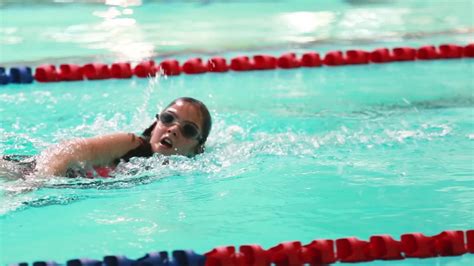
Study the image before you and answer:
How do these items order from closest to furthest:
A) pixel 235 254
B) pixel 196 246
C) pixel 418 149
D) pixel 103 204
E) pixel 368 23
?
pixel 235 254, pixel 196 246, pixel 103 204, pixel 418 149, pixel 368 23

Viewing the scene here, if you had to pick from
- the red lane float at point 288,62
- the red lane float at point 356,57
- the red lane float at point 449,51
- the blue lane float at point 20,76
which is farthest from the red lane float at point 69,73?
the red lane float at point 449,51

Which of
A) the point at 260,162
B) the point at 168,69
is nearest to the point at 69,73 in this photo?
the point at 168,69

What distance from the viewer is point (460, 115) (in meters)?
5.53

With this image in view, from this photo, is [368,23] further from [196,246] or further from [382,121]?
[196,246]

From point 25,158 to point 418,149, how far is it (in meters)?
2.00

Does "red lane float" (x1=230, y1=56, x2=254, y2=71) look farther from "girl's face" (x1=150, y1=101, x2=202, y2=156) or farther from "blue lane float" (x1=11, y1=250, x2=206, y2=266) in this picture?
"blue lane float" (x1=11, y1=250, x2=206, y2=266)

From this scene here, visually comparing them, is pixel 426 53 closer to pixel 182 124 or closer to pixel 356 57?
pixel 356 57

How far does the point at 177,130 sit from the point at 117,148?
0.92ft

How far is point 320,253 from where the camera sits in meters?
3.37

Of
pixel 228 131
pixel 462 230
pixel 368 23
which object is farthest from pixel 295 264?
pixel 368 23

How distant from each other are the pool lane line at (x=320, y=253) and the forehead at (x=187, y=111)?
964 mm

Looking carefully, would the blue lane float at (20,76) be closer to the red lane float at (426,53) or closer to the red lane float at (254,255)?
the red lane float at (426,53)

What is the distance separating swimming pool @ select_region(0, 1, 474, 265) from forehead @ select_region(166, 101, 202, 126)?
0.20 metres

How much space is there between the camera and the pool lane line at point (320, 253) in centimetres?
325
